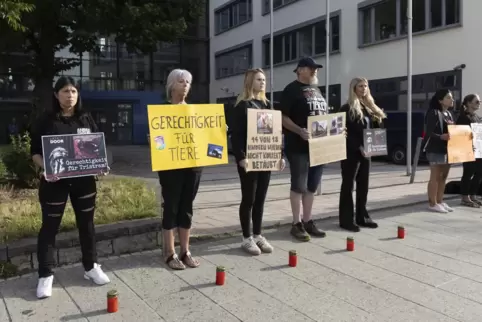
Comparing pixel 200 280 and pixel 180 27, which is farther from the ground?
pixel 180 27

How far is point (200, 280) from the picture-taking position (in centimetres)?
448

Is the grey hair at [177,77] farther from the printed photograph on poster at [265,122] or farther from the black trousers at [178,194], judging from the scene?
the printed photograph on poster at [265,122]

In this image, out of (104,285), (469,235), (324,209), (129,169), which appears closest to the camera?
(104,285)

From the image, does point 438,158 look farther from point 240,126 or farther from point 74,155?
point 74,155

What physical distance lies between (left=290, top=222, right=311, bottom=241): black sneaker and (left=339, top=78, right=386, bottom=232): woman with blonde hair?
0.77 m

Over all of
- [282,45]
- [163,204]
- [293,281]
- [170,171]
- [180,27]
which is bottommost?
[293,281]

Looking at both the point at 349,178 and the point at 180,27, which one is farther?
the point at 180,27

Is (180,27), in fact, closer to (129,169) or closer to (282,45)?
(129,169)

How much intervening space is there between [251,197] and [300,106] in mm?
1256

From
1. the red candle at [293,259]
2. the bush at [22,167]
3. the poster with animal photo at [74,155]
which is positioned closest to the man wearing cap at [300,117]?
the red candle at [293,259]

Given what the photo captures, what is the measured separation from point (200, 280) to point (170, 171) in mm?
1087

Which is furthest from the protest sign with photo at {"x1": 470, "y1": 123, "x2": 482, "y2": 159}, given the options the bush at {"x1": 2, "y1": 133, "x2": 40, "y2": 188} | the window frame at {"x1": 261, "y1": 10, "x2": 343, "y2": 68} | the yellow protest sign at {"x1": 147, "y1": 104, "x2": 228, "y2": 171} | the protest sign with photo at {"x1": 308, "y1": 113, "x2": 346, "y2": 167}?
the window frame at {"x1": 261, "y1": 10, "x2": 343, "y2": 68}

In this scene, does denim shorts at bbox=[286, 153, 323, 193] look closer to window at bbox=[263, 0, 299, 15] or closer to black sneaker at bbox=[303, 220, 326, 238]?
black sneaker at bbox=[303, 220, 326, 238]

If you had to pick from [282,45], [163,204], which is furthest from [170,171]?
[282,45]
